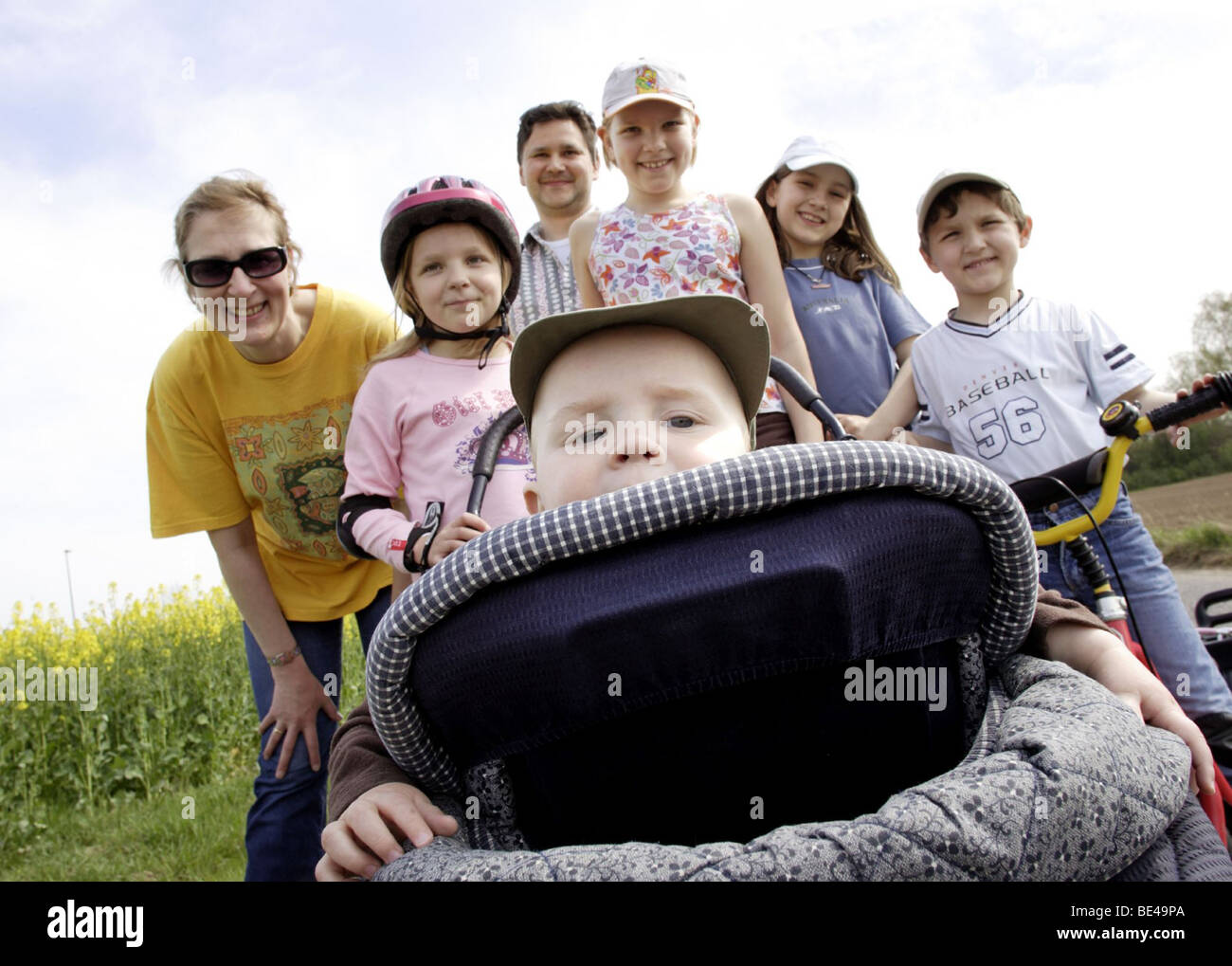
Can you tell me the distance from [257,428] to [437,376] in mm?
664

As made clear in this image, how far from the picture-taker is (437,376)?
2438mm

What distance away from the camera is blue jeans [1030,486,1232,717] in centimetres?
205

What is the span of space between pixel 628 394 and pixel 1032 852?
785 millimetres

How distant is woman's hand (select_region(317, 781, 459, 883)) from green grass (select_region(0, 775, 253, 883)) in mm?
3060

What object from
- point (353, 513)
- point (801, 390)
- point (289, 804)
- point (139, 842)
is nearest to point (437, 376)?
point (353, 513)

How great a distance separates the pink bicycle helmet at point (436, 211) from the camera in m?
2.48

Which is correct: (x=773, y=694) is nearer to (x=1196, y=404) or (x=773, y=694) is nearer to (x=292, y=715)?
(x=1196, y=404)

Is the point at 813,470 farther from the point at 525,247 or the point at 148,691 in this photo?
the point at 148,691

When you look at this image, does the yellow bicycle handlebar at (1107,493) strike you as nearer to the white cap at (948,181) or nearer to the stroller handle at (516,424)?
the stroller handle at (516,424)

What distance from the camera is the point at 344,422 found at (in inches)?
105

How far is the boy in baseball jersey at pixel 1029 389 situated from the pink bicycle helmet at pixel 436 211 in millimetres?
1386

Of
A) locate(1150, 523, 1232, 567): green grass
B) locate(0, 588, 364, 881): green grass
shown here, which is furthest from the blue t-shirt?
locate(1150, 523, 1232, 567): green grass

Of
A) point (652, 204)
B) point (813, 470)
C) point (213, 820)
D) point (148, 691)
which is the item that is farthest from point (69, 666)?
point (813, 470)

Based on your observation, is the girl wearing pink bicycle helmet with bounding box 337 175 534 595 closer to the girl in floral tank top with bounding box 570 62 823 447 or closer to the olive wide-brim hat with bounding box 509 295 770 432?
the girl in floral tank top with bounding box 570 62 823 447
